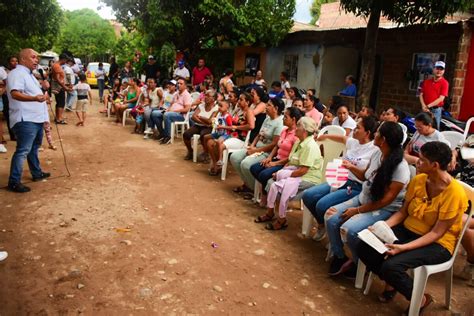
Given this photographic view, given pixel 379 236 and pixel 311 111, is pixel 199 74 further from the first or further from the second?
pixel 379 236

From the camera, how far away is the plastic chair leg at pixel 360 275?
350 centimetres

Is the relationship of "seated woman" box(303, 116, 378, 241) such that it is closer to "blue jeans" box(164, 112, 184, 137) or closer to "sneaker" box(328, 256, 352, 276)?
"sneaker" box(328, 256, 352, 276)

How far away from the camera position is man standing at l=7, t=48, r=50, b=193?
5221 millimetres

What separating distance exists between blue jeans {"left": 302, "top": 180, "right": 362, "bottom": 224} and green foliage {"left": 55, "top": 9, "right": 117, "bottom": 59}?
4102 cm

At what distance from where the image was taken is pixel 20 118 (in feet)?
17.4

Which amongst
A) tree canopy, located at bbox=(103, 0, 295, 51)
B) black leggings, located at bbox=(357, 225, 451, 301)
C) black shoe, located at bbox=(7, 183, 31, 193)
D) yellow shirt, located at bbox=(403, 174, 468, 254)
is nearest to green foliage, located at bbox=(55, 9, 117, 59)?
tree canopy, located at bbox=(103, 0, 295, 51)

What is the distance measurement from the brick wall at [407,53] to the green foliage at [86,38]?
35.4 m

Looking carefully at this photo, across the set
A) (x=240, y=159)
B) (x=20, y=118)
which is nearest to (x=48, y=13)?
(x=20, y=118)

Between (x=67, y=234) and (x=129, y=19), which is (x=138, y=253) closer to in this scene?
(x=67, y=234)

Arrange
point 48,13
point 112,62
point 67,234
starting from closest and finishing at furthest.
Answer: point 67,234, point 48,13, point 112,62

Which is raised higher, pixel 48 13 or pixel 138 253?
pixel 48 13

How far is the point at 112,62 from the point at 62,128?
25.9ft

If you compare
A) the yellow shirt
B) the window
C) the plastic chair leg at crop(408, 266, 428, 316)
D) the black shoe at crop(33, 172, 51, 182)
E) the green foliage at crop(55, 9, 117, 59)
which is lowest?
the black shoe at crop(33, 172, 51, 182)

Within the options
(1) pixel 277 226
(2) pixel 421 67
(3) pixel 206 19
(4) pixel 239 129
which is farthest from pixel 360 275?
(3) pixel 206 19
